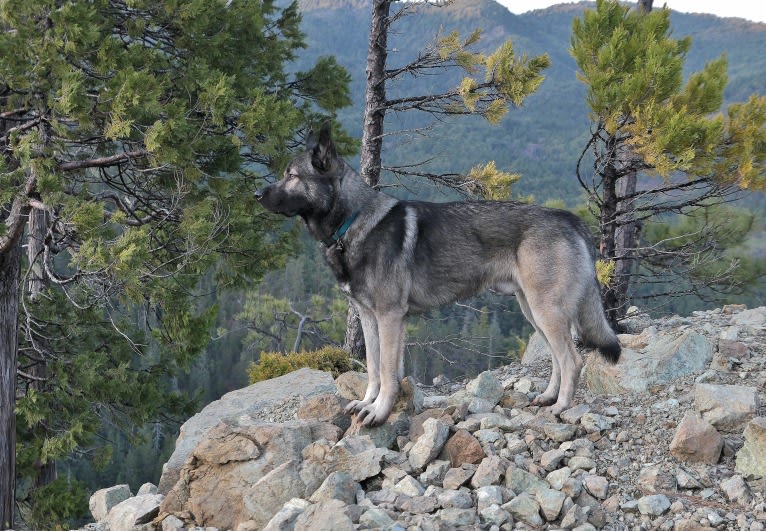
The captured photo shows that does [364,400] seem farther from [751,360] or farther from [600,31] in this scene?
[600,31]

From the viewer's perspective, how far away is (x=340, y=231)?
5926 millimetres

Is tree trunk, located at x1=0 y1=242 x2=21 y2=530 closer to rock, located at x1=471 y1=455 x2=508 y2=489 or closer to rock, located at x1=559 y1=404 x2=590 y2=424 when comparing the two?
rock, located at x1=471 y1=455 x2=508 y2=489

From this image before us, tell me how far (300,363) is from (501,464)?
613 cm

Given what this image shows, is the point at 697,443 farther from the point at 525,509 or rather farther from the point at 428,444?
the point at 428,444

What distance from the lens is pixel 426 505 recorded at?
4891 millimetres

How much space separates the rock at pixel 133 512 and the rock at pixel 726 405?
461 cm

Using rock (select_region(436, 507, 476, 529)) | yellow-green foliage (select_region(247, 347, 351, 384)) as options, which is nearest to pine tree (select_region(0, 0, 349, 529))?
yellow-green foliage (select_region(247, 347, 351, 384))

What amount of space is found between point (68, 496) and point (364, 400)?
289 inches

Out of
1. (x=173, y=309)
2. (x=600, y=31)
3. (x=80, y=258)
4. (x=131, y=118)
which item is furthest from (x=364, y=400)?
(x=600, y=31)

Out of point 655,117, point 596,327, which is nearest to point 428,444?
point 596,327

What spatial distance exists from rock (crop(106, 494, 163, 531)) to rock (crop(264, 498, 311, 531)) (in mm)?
1347

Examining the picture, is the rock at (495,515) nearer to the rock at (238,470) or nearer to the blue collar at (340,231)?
the rock at (238,470)

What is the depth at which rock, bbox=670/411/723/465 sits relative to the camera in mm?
5289

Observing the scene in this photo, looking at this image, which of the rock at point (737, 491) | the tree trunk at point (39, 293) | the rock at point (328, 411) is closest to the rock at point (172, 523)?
the rock at point (328, 411)
